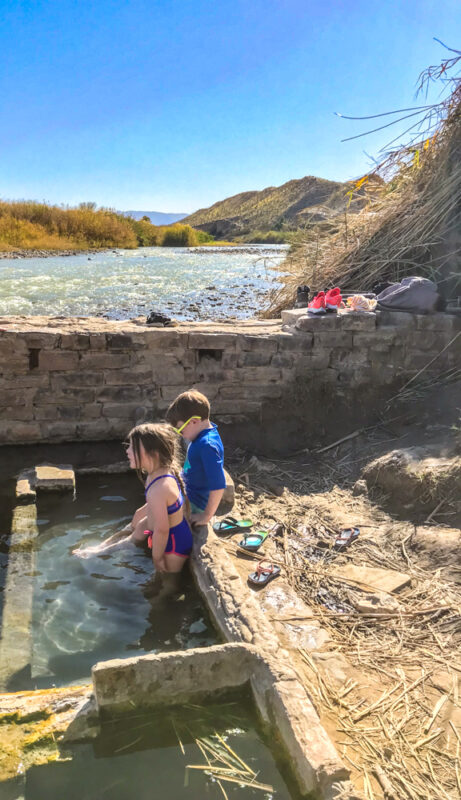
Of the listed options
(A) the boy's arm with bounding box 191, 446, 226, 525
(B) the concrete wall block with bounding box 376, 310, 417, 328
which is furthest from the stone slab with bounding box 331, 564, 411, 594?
(B) the concrete wall block with bounding box 376, 310, 417, 328

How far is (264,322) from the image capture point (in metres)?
7.56

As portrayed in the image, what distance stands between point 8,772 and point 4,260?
24.6 metres

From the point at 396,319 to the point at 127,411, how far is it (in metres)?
3.18

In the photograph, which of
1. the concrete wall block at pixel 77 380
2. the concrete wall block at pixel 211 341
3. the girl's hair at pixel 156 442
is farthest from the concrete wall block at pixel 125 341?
the girl's hair at pixel 156 442

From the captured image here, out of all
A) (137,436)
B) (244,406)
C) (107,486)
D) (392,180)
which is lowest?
(107,486)

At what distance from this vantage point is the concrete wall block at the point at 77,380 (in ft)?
20.6

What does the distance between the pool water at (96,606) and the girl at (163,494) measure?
0.60ft

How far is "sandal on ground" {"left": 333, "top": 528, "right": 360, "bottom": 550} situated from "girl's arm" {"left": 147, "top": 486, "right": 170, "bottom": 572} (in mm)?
1326

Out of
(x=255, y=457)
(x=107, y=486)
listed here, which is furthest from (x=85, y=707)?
(x=255, y=457)

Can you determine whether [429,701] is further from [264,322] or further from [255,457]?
[264,322]

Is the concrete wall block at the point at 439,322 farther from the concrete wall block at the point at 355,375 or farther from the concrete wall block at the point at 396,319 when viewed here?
the concrete wall block at the point at 355,375

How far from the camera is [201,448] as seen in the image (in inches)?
170

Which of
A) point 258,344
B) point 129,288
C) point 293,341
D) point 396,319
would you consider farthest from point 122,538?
point 129,288

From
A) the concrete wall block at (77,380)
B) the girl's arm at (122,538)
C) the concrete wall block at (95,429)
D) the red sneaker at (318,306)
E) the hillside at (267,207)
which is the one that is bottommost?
A: the girl's arm at (122,538)
